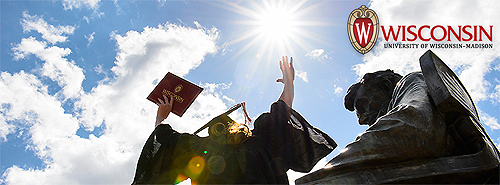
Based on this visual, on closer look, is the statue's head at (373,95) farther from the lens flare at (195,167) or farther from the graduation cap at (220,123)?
the lens flare at (195,167)

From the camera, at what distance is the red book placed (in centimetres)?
588

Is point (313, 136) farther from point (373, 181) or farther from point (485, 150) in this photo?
point (485, 150)

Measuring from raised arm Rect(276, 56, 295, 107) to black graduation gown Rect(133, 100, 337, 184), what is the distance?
1.02 ft

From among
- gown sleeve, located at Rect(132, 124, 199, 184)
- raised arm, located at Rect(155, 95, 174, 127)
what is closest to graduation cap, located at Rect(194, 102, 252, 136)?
gown sleeve, located at Rect(132, 124, 199, 184)

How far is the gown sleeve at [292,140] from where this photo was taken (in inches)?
155

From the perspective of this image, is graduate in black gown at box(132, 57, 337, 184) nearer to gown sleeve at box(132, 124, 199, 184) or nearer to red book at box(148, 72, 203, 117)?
gown sleeve at box(132, 124, 199, 184)

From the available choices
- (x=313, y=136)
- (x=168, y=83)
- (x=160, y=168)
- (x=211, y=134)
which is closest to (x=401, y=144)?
(x=313, y=136)

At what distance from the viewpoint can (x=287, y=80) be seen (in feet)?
16.0

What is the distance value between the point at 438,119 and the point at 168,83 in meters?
4.33

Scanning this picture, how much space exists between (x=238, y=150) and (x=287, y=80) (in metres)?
1.54

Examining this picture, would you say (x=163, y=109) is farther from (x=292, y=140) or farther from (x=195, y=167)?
(x=292, y=140)

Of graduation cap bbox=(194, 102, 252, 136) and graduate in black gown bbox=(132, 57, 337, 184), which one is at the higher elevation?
graduation cap bbox=(194, 102, 252, 136)

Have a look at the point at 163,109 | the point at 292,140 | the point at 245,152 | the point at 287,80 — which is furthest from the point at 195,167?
the point at 287,80

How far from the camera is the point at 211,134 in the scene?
13.6ft
